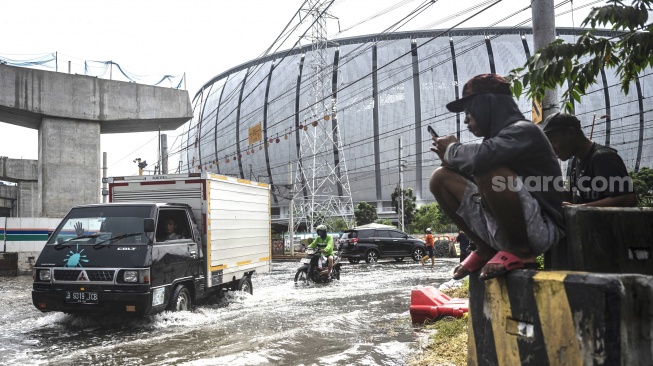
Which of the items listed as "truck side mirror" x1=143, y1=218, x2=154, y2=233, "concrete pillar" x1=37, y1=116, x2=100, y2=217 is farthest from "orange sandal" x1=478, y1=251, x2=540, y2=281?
"concrete pillar" x1=37, y1=116, x2=100, y2=217

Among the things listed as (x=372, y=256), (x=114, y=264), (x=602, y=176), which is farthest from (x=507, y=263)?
(x=372, y=256)

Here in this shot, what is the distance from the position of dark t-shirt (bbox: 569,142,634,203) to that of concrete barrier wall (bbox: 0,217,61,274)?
20296 mm

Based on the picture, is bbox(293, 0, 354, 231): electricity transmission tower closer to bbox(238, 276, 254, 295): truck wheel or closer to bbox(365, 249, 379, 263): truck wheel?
bbox(365, 249, 379, 263): truck wheel

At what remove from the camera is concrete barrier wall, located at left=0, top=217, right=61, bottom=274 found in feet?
66.6

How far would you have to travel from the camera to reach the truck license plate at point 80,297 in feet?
24.9

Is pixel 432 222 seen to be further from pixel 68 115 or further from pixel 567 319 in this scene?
pixel 567 319

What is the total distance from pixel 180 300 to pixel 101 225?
1.71 metres

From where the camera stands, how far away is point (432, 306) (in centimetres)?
786

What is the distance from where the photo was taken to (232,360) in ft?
19.8

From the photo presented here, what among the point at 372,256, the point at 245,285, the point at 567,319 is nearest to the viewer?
the point at 567,319

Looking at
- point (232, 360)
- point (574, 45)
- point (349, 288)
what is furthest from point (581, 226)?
point (349, 288)

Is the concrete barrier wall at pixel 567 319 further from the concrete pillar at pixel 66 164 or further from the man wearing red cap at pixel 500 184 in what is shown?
the concrete pillar at pixel 66 164

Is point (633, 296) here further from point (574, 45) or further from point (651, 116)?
point (651, 116)

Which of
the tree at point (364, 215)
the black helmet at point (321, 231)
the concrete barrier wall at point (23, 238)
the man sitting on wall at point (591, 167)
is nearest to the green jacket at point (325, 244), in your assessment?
the black helmet at point (321, 231)
